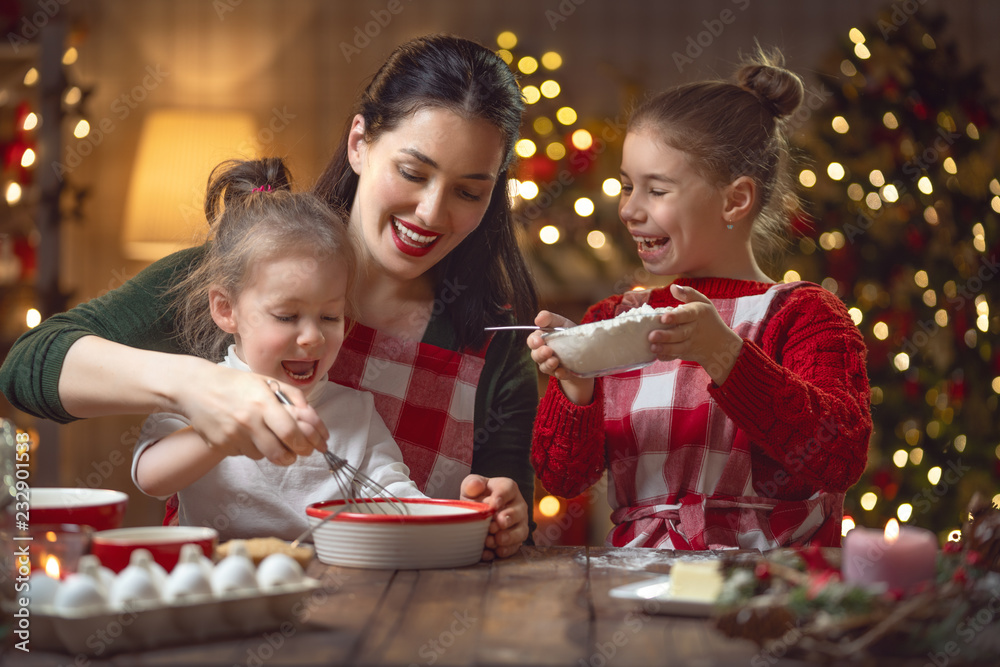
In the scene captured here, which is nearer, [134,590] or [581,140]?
[134,590]

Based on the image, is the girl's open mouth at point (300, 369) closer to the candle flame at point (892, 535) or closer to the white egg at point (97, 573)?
the white egg at point (97, 573)

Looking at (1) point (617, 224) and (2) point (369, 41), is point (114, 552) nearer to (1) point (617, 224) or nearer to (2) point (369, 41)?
(1) point (617, 224)

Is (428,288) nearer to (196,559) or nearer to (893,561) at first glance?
(196,559)

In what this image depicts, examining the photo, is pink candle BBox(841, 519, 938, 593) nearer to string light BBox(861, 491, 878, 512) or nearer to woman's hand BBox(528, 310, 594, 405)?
woman's hand BBox(528, 310, 594, 405)

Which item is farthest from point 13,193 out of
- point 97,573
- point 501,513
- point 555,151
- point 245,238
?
point 97,573

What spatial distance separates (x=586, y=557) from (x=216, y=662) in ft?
1.86

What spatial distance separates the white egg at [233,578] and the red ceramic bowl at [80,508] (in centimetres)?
27

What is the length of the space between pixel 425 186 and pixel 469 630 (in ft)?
2.90

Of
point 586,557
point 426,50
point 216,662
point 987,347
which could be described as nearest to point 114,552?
point 216,662

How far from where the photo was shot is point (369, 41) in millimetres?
4102

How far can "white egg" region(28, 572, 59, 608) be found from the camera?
827 mm

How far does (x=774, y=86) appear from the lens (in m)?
1.80

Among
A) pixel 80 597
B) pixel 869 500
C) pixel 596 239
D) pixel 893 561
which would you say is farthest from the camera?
pixel 596 239

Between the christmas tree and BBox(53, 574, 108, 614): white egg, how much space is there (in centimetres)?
241
